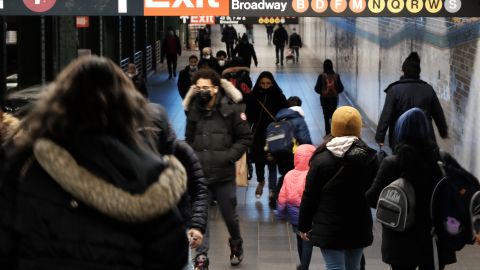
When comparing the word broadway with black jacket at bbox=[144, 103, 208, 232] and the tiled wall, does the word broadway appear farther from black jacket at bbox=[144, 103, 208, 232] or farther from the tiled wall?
black jacket at bbox=[144, 103, 208, 232]

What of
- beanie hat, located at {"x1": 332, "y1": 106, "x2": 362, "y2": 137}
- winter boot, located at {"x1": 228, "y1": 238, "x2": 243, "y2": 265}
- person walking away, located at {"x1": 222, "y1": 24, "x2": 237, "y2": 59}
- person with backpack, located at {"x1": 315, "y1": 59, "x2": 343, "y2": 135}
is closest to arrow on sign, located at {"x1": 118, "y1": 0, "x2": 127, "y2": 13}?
winter boot, located at {"x1": 228, "y1": 238, "x2": 243, "y2": 265}

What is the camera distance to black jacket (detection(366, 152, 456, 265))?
229 inches

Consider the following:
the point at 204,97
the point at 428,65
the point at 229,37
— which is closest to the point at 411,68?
the point at 204,97

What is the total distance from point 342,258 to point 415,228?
56cm

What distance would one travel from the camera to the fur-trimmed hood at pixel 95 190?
9.27ft

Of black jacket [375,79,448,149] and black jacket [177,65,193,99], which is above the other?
black jacket [375,79,448,149]

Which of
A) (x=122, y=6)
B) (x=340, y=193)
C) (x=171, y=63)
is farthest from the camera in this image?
(x=171, y=63)

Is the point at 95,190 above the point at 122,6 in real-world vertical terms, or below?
below

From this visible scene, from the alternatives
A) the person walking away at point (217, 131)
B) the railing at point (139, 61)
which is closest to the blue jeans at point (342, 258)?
the person walking away at point (217, 131)

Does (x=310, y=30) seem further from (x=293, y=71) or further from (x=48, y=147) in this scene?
(x=48, y=147)

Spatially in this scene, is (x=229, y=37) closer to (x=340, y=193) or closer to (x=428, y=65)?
(x=428, y=65)

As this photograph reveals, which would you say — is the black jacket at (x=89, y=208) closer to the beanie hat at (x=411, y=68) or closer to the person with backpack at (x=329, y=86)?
the beanie hat at (x=411, y=68)

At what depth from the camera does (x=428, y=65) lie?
14016mm

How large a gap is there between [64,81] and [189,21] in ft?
76.4
